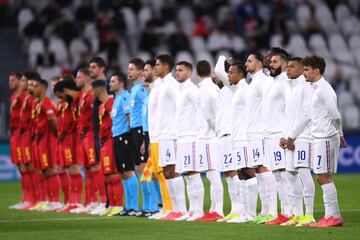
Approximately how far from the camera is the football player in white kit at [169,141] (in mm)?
19859

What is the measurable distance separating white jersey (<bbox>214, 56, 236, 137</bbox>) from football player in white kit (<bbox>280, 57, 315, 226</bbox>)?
138cm

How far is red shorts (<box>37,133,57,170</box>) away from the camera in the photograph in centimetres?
2381

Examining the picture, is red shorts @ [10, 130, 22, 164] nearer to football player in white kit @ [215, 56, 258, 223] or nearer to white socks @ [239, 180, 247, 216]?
football player in white kit @ [215, 56, 258, 223]

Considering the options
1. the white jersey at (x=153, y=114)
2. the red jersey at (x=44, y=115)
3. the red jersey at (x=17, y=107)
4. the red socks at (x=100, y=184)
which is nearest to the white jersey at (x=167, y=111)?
the white jersey at (x=153, y=114)

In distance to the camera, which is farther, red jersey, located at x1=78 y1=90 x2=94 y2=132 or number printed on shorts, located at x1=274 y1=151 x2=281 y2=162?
red jersey, located at x1=78 y1=90 x2=94 y2=132

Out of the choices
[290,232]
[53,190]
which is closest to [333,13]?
[53,190]

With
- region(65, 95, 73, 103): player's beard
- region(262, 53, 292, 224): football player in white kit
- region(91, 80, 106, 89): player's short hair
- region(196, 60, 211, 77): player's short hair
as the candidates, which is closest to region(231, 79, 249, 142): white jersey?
region(262, 53, 292, 224): football player in white kit

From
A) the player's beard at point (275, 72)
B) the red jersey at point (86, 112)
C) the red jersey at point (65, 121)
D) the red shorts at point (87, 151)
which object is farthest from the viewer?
the red jersey at point (65, 121)

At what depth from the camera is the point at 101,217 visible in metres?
20.9

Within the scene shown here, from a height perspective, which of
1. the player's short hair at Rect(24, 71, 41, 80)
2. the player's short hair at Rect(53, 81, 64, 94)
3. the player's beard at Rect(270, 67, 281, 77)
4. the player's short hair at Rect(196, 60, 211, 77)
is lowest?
the player's beard at Rect(270, 67, 281, 77)

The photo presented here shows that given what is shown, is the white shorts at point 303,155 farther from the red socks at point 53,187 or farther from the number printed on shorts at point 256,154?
the red socks at point 53,187

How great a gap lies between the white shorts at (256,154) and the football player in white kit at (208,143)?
1122mm

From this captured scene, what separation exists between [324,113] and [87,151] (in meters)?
6.25

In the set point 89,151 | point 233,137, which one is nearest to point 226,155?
point 233,137
